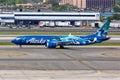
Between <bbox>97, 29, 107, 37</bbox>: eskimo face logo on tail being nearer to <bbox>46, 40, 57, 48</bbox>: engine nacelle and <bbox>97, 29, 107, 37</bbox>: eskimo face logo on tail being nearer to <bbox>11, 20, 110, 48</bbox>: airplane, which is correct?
<bbox>11, 20, 110, 48</bbox>: airplane

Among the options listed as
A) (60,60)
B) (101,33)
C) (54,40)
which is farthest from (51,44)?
(60,60)

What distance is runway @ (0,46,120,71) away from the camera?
214 feet

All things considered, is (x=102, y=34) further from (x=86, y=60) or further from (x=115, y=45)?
(x=86, y=60)

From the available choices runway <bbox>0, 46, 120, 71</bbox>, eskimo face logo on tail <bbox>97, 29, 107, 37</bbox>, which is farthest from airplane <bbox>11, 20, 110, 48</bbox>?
runway <bbox>0, 46, 120, 71</bbox>

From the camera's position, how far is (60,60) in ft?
242

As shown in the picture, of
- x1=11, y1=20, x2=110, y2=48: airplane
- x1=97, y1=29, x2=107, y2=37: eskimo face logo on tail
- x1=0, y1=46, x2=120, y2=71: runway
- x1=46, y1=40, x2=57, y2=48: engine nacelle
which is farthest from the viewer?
x1=97, y1=29, x2=107, y2=37: eskimo face logo on tail

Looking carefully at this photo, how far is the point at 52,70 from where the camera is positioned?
204ft

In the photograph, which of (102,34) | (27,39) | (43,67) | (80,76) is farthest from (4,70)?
(102,34)

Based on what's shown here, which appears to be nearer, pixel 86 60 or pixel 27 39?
pixel 86 60

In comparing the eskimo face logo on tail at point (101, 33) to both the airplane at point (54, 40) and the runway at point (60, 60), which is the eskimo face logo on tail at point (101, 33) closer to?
the airplane at point (54, 40)

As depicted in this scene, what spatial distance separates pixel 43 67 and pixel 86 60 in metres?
10.8

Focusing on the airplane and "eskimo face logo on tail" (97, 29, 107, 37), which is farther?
"eskimo face logo on tail" (97, 29, 107, 37)

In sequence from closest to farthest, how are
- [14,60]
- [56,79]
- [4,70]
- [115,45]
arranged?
[56,79]
[4,70]
[14,60]
[115,45]

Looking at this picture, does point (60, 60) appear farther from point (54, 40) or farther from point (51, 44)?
point (54, 40)
